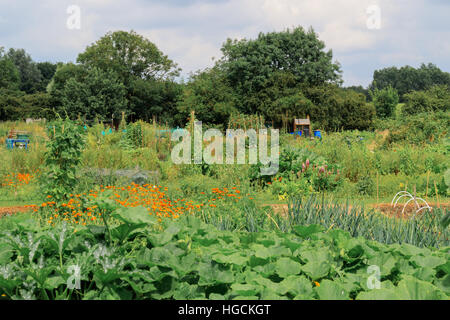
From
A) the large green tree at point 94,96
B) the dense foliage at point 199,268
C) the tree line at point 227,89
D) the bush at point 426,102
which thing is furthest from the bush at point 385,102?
the dense foliage at point 199,268

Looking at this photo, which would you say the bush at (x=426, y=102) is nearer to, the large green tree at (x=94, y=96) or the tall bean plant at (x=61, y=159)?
the large green tree at (x=94, y=96)

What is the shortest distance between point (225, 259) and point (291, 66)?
33.1 meters

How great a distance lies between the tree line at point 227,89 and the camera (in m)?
31.4

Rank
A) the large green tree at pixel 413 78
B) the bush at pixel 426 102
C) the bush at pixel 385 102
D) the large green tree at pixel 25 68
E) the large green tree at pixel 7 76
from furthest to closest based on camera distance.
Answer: the large green tree at pixel 25 68, the large green tree at pixel 413 78, the large green tree at pixel 7 76, the bush at pixel 385 102, the bush at pixel 426 102

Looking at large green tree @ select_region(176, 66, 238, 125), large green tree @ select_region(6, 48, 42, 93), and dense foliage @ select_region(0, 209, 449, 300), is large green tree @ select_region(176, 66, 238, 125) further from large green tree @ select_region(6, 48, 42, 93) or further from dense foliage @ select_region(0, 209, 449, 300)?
large green tree @ select_region(6, 48, 42, 93)

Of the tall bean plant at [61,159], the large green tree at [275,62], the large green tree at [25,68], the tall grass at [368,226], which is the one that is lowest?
the tall grass at [368,226]

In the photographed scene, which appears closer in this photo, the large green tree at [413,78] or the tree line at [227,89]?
the tree line at [227,89]

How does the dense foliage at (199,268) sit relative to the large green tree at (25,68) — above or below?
below

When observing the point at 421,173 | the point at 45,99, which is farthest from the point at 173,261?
the point at 45,99

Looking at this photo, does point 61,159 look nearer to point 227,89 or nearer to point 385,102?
point 227,89

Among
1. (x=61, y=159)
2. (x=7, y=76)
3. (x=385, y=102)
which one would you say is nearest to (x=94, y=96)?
(x=7, y=76)

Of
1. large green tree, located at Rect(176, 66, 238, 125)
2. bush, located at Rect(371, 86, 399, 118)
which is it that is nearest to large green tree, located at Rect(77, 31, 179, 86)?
large green tree, located at Rect(176, 66, 238, 125)

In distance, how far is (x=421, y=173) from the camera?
10727 mm
